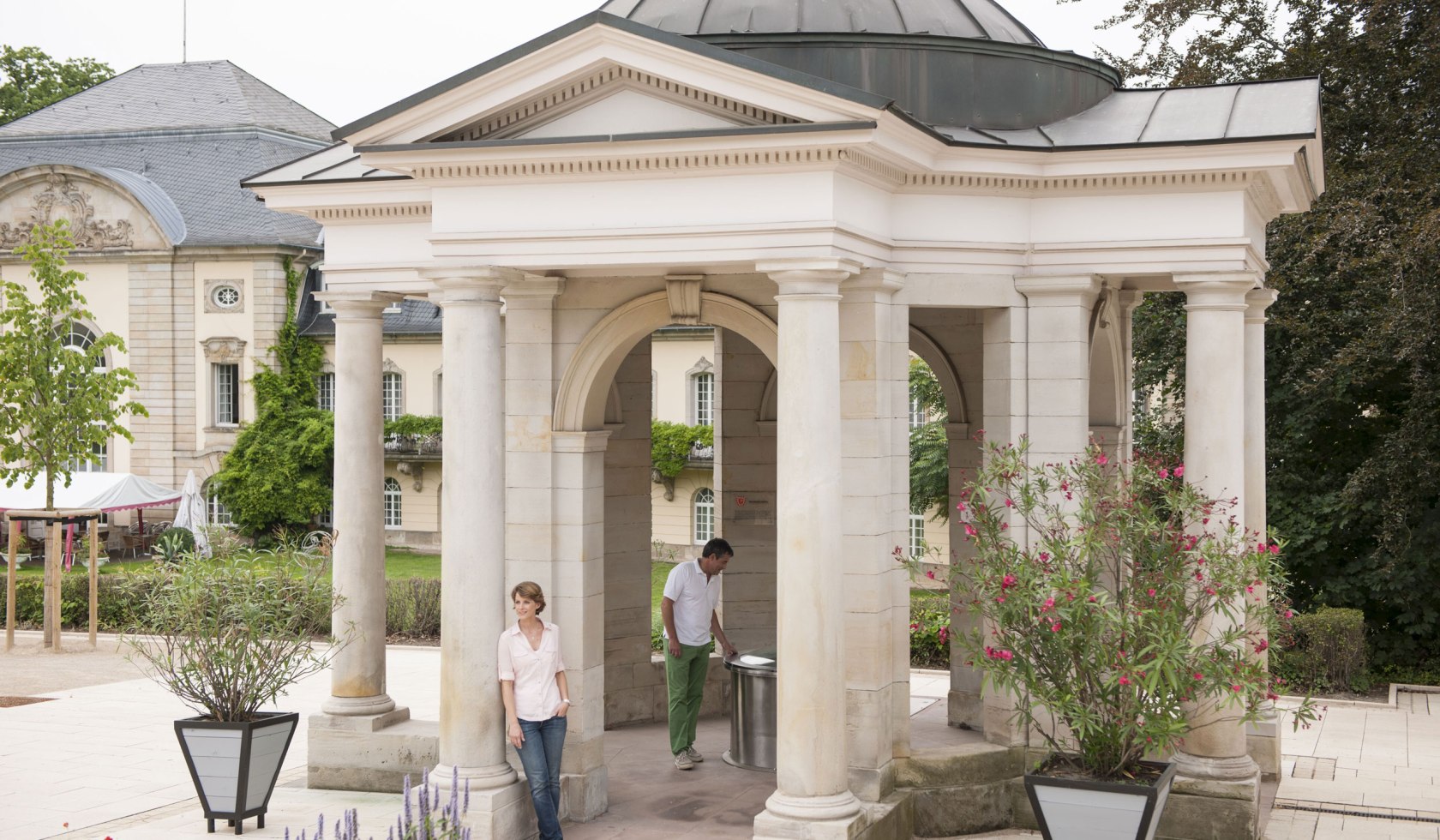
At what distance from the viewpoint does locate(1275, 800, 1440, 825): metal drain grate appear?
42.5ft

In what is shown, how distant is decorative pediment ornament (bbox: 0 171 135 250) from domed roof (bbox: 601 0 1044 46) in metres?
37.4

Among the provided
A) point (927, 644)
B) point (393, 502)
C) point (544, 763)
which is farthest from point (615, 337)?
point (393, 502)

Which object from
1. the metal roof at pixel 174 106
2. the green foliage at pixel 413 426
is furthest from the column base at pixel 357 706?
the metal roof at pixel 174 106

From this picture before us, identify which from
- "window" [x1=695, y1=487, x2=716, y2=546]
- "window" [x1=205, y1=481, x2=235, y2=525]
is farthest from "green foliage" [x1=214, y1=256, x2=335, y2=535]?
"window" [x1=695, y1=487, x2=716, y2=546]

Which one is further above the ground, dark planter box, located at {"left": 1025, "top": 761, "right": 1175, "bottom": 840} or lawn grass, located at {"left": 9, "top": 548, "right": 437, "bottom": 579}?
dark planter box, located at {"left": 1025, "top": 761, "right": 1175, "bottom": 840}

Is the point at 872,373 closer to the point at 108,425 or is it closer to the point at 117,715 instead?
the point at 117,715

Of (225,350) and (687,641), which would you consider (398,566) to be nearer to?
(225,350)

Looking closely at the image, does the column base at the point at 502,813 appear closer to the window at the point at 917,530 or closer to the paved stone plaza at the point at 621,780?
the paved stone plaza at the point at 621,780

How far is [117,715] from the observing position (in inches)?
Result: 728

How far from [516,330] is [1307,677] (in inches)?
510

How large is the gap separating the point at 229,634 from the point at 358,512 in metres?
2.32

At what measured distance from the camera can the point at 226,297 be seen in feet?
152

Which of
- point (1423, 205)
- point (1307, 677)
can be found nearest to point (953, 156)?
point (1423, 205)

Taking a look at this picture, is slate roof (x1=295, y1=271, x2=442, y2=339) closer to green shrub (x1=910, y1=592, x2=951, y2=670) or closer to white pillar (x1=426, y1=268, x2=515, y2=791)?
green shrub (x1=910, y1=592, x2=951, y2=670)
